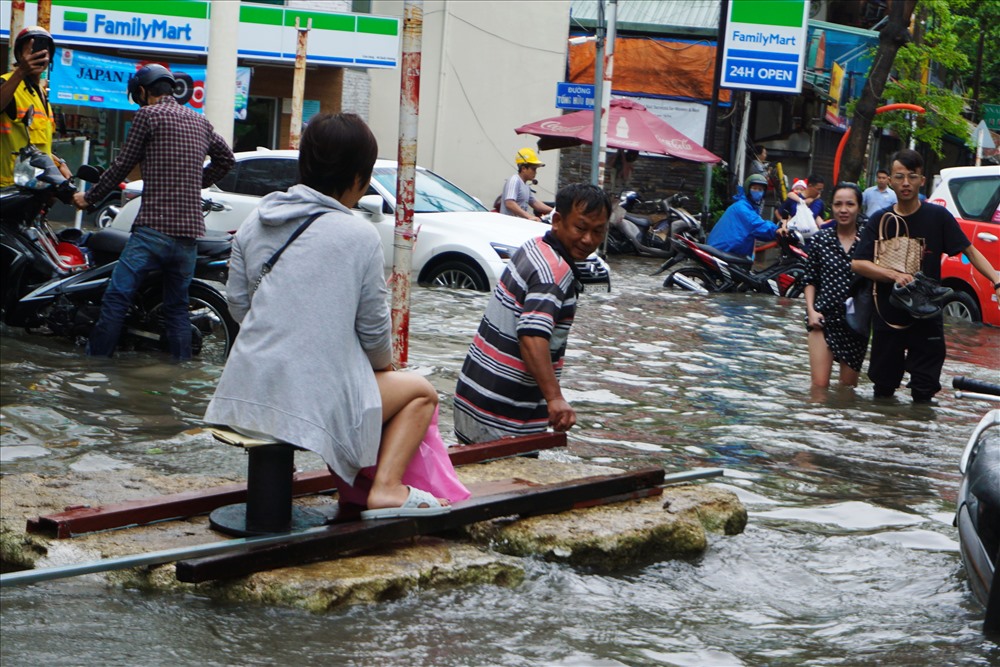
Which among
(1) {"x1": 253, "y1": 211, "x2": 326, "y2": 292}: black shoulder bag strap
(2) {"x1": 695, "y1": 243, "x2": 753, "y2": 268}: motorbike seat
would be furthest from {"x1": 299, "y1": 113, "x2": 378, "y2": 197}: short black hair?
(2) {"x1": 695, "y1": 243, "x2": 753, "y2": 268}: motorbike seat

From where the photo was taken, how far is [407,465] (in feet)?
15.0

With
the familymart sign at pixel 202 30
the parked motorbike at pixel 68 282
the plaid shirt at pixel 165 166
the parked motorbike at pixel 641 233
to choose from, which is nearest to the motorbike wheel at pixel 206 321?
the parked motorbike at pixel 68 282

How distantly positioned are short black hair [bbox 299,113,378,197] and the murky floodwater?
1.35 meters

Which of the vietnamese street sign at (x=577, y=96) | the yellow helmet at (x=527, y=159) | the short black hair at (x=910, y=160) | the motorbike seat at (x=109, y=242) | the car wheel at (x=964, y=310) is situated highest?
the vietnamese street sign at (x=577, y=96)

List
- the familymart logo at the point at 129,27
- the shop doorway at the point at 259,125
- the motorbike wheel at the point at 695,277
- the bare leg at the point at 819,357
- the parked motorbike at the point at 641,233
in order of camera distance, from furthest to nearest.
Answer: the shop doorway at the point at 259,125, the parked motorbike at the point at 641,233, the familymart logo at the point at 129,27, the motorbike wheel at the point at 695,277, the bare leg at the point at 819,357

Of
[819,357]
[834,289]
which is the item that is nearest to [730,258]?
[819,357]

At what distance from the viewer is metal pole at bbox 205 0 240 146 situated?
13.7 meters

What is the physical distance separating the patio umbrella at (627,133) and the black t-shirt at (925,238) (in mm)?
16478

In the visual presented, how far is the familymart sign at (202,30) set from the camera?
947 inches

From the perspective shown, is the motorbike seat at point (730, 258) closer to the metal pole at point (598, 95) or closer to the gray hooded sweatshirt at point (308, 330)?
the metal pole at point (598, 95)

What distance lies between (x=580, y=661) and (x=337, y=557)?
2.96 feet

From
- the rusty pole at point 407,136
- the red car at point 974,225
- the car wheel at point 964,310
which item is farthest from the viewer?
the car wheel at point 964,310

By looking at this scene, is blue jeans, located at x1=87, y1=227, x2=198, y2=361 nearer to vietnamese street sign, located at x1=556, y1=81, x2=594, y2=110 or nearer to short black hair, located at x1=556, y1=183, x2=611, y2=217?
short black hair, located at x1=556, y1=183, x2=611, y2=217

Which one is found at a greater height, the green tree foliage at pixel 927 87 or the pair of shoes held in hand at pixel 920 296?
the green tree foliage at pixel 927 87
